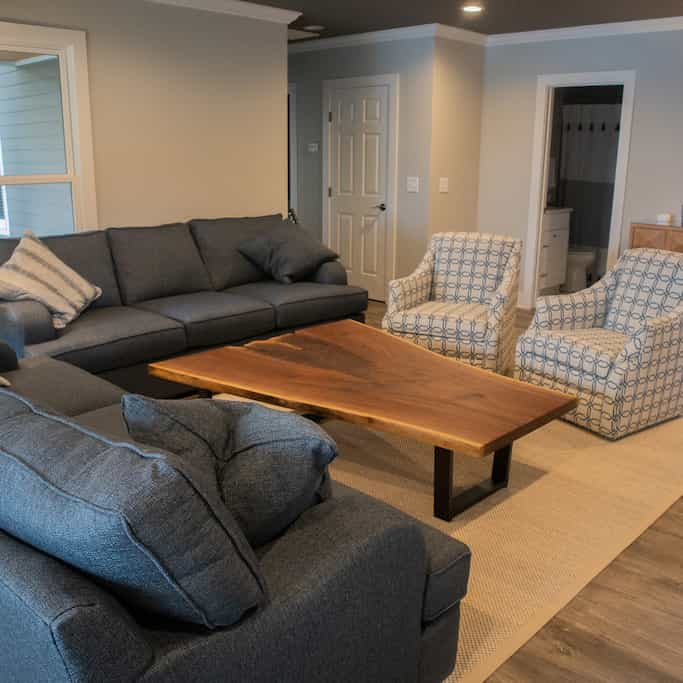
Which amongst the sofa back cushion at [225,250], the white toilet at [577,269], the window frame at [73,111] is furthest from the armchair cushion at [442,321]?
the white toilet at [577,269]

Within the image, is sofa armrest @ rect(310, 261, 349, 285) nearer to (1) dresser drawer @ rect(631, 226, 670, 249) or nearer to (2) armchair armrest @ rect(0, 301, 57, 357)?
(2) armchair armrest @ rect(0, 301, 57, 357)

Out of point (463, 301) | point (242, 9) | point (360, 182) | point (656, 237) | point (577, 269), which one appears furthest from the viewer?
point (577, 269)

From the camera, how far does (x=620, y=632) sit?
2.27 m

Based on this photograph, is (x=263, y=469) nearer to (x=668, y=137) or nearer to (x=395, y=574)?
(x=395, y=574)

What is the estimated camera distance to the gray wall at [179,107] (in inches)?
182

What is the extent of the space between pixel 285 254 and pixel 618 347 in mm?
2205

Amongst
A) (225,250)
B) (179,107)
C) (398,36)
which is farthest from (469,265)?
(398,36)

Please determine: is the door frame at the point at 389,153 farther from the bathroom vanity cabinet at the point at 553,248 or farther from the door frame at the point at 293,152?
the bathroom vanity cabinet at the point at 553,248

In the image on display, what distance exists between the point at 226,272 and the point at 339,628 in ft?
12.1

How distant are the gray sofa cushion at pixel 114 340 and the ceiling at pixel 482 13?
7.89 feet

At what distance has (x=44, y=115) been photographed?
14.8 feet

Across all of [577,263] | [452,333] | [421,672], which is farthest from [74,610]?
[577,263]

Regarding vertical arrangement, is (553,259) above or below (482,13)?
below

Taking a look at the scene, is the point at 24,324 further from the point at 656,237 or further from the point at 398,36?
the point at 656,237
